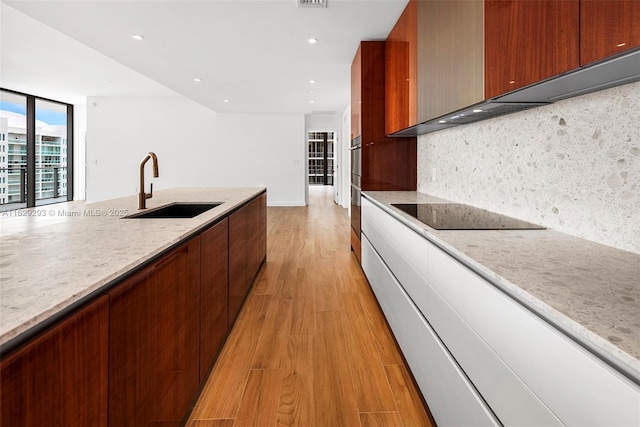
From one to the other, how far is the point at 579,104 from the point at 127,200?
270 cm

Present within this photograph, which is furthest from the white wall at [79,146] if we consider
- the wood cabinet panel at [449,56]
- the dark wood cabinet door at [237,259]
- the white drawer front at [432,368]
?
the white drawer front at [432,368]

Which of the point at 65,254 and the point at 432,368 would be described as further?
the point at 432,368

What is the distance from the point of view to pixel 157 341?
50.0 inches

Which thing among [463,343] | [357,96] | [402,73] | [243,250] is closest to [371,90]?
[357,96]

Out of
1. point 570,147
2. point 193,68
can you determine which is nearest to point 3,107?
point 193,68

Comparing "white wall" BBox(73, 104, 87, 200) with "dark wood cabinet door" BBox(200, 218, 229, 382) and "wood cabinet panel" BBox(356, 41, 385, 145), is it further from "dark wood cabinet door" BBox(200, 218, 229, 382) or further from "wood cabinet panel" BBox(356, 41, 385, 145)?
"dark wood cabinet door" BBox(200, 218, 229, 382)

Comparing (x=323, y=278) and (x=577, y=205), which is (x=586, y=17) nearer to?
(x=577, y=205)

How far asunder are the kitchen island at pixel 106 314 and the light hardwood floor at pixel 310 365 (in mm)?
202

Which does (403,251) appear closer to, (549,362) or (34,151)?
(549,362)

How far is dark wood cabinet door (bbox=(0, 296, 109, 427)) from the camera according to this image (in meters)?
0.66

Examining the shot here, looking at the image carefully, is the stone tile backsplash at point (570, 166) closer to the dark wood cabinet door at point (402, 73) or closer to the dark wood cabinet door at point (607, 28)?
the dark wood cabinet door at point (607, 28)

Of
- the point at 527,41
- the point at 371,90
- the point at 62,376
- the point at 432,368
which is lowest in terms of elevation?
the point at 432,368

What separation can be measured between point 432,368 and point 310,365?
0.81 metres

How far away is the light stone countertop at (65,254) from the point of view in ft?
2.44
